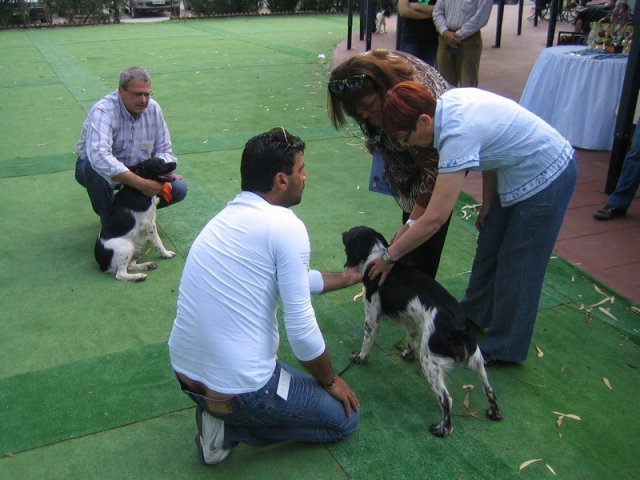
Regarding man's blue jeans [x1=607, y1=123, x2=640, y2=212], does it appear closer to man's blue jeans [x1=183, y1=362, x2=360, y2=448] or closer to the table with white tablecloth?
the table with white tablecloth

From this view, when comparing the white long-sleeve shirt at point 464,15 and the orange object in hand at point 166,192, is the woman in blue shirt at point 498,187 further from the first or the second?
the white long-sleeve shirt at point 464,15

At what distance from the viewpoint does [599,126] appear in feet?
22.3

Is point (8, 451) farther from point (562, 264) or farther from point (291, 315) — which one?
point (562, 264)

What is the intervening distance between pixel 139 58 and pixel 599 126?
31.8 ft

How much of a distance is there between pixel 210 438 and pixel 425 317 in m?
1.15

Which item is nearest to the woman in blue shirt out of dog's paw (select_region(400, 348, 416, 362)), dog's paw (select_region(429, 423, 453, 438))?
dog's paw (select_region(400, 348, 416, 362))

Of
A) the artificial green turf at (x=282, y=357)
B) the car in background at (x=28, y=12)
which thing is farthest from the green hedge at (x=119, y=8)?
the artificial green turf at (x=282, y=357)

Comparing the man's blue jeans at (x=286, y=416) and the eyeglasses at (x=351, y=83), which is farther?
the eyeglasses at (x=351, y=83)

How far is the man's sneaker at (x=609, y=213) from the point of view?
5.33 metres

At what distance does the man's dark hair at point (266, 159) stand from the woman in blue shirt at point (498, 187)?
0.52 meters

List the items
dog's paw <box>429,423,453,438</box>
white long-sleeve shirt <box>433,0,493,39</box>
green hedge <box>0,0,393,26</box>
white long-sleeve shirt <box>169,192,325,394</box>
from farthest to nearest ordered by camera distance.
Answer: green hedge <box>0,0,393,26</box>
white long-sleeve shirt <box>433,0,493,39</box>
dog's paw <box>429,423,453,438</box>
white long-sleeve shirt <box>169,192,325,394</box>

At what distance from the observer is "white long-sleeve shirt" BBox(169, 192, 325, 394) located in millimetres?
2361

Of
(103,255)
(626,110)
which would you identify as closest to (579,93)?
(626,110)

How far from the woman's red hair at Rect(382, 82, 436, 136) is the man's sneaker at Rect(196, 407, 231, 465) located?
1497 millimetres
